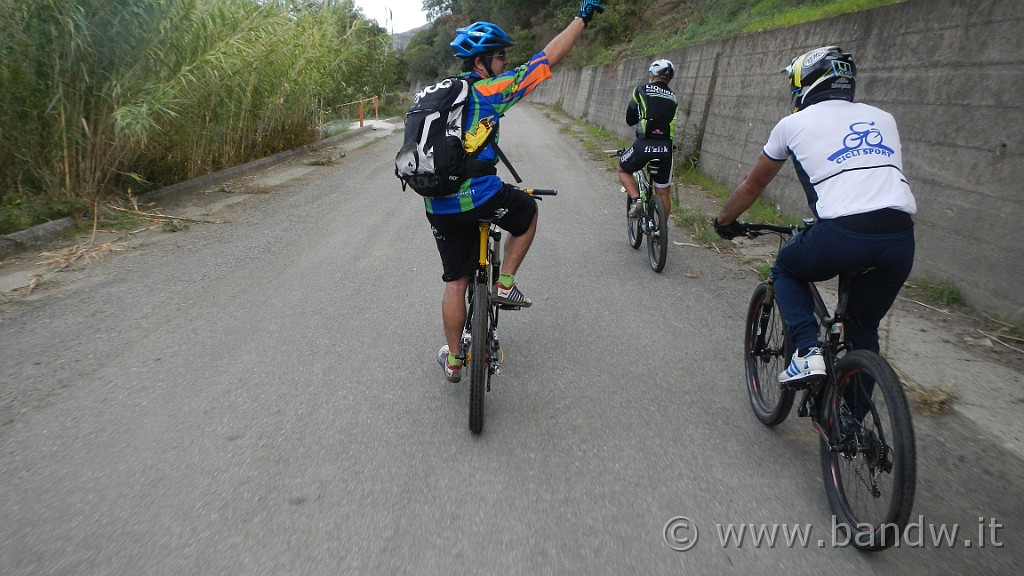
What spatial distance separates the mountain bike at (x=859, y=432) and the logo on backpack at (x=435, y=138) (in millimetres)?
1450

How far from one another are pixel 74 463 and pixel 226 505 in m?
0.89

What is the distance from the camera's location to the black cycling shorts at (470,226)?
10.8ft

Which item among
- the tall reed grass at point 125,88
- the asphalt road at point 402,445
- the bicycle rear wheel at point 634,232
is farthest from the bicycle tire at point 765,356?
the tall reed grass at point 125,88

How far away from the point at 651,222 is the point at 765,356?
280cm

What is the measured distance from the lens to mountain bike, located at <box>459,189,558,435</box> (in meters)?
3.09

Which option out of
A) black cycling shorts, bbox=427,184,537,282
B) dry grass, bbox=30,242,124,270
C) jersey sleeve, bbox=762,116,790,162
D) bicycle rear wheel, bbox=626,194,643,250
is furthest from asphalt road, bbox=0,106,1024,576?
jersey sleeve, bbox=762,116,790,162

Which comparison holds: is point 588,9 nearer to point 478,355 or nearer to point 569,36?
point 569,36

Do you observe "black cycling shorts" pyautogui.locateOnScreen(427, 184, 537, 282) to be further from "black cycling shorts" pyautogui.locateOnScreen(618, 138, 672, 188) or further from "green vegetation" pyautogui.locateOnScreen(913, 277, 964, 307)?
"green vegetation" pyautogui.locateOnScreen(913, 277, 964, 307)

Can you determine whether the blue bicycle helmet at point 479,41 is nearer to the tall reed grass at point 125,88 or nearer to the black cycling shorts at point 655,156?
the black cycling shorts at point 655,156

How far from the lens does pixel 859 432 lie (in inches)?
98.0

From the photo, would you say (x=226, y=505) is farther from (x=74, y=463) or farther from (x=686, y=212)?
(x=686, y=212)

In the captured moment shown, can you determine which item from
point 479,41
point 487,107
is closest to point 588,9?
point 479,41

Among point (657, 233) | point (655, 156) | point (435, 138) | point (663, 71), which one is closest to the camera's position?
point (435, 138)

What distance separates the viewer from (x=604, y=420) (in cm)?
339
